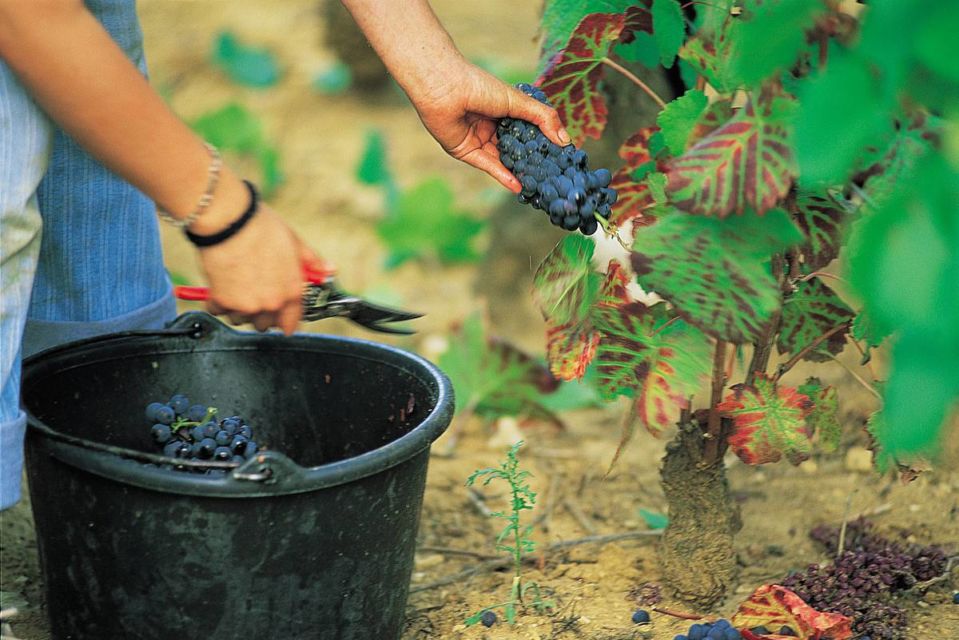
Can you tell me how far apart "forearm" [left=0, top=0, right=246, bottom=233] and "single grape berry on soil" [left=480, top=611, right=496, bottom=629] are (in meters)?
0.72

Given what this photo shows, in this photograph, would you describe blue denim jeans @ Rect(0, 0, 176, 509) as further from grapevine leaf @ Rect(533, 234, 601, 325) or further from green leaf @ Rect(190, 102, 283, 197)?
green leaf @ Rect(190, 102, 283, 197)

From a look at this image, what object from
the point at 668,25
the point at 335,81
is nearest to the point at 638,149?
the point at 668,25

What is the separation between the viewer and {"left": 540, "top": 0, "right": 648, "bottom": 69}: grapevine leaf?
157 cm

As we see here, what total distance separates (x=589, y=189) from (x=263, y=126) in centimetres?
321

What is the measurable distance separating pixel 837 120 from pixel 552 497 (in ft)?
4.35

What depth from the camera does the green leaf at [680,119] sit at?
143cm

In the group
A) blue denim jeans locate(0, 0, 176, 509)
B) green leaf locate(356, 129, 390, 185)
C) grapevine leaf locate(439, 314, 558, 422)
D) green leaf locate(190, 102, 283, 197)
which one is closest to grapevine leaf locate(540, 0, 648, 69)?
blue denim jeans locate(0, 0, 176, 509)

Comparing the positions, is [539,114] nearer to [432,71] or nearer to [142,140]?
[432,71]

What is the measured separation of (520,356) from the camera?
258cm

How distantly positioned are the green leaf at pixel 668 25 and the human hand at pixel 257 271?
576 mm

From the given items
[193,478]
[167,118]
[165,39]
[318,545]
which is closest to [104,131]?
[167,118]

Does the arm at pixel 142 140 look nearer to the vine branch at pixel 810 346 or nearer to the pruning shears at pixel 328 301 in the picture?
the pruning shears at pixel 328 301

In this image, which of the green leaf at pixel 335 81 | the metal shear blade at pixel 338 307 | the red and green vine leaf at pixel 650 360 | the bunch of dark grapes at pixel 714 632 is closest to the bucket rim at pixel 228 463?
the metal shear blade at pixel 338 307

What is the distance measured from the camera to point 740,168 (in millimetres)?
1230
